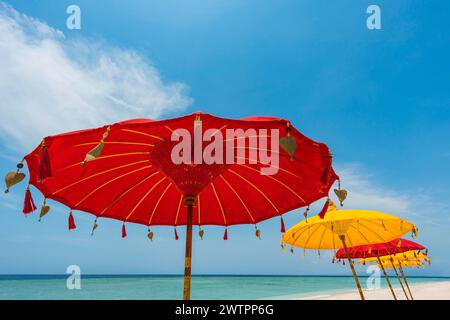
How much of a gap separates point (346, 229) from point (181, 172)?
3.47 metres

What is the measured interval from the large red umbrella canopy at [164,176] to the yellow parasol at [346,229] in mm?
1380

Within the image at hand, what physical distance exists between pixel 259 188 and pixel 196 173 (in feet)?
3.66

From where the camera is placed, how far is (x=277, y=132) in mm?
2559

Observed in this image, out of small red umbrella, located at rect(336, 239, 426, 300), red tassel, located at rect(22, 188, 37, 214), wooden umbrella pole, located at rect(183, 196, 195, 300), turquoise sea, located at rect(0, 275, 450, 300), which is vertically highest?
red tassel, located at rect(22, 188, 37, 214)

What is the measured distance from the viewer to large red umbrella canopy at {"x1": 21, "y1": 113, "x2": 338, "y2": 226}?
8.06ft

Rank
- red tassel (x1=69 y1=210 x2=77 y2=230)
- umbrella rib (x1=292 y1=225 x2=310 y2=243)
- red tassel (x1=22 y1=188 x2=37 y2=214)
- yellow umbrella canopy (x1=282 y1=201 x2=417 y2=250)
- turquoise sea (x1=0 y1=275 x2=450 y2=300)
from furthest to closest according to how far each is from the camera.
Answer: turquoise sea (x1=0 y1=275 x2=450 y2=300) → umbrella rib (x1=292 y1=225 x2=310 y2=243) → yellow umbrella canopy (x1=282 y1=201 x2=417 y2=250) → red tassel (x1=69 y1=210 x2=77 y2=230) → red tassel (x1=22 y1=188 x2=37 y2=214)

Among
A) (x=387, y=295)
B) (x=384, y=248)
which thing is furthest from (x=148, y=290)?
(x=384, y=248)

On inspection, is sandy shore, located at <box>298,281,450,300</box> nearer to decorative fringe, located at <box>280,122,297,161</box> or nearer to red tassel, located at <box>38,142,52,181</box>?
decorative fringe, located at <box>280,122,297,161</box>

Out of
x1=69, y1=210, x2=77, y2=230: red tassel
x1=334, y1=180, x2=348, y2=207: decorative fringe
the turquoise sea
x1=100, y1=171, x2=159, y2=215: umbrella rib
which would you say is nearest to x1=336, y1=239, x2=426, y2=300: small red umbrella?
x1=334, y1=180, x2=348, y2=207: decorative fringe

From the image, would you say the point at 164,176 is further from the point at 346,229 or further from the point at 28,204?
the point at 346,229
